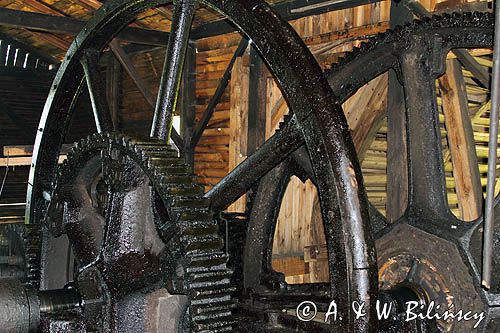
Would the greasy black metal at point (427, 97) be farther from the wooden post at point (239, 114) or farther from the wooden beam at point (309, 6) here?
the wooden post at point (239, 114)

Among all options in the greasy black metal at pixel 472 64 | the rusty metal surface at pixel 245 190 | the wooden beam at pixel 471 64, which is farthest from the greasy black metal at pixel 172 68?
the wooden beam at pixel 471 64

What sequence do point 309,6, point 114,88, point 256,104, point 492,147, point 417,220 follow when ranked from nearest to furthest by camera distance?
point 492,147
point 417,220
point 309,6
point 256,104
point 114,88

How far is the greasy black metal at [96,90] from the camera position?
171 inches

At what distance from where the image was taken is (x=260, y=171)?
339 centimetres

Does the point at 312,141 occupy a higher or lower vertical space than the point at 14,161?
lower

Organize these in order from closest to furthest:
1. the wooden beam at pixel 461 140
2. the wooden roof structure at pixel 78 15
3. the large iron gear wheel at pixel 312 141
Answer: the large iron gear wheel at pixel 312 141 < the wooden beam at pixel 461 140 < the wooden roof structure at pixel 78 15

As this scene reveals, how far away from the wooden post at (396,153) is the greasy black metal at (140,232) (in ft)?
9.84

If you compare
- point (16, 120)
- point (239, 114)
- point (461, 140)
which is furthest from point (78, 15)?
point (461, 140)

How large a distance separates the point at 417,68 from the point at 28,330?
2.42 meters

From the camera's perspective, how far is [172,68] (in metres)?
3.53

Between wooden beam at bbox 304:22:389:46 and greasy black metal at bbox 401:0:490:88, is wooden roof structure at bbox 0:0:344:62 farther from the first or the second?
greasy black metal at bbox 401:0:490:88

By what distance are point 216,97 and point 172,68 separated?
532 cm

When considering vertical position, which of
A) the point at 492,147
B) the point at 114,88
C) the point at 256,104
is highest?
the point at 114,88

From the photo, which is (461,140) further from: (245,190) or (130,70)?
(130,70)
